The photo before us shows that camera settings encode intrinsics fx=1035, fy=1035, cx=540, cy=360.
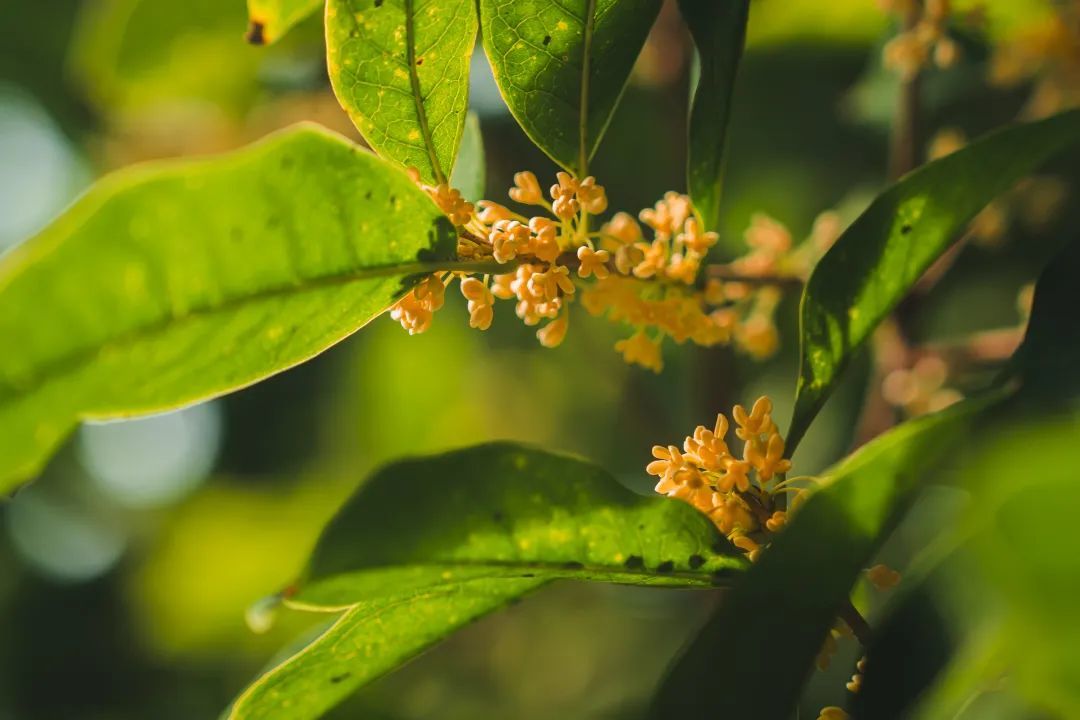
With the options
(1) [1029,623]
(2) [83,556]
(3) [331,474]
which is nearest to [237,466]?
(3) [331,474]

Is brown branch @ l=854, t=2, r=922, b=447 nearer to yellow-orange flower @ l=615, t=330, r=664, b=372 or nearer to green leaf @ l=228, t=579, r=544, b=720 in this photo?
yellow-orange flower @ l=615, t=330, r=664, b=372

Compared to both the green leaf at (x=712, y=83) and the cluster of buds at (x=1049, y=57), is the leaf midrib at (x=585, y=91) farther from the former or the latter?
the cluster of buds at (x=1049, y=57)

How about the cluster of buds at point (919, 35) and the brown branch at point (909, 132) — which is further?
the brown branch at point (909, 132)

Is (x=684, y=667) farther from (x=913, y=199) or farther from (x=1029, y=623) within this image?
(x=913, y=199)

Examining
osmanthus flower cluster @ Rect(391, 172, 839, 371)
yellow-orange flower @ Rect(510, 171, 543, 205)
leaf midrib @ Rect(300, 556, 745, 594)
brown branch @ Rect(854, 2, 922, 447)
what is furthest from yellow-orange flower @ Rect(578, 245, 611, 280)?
brown branch @ Rect(854, 2, 922, 447)

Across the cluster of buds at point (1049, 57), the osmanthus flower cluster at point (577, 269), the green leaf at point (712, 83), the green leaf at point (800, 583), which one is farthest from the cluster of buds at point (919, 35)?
the green leaf at point (800, 583)
